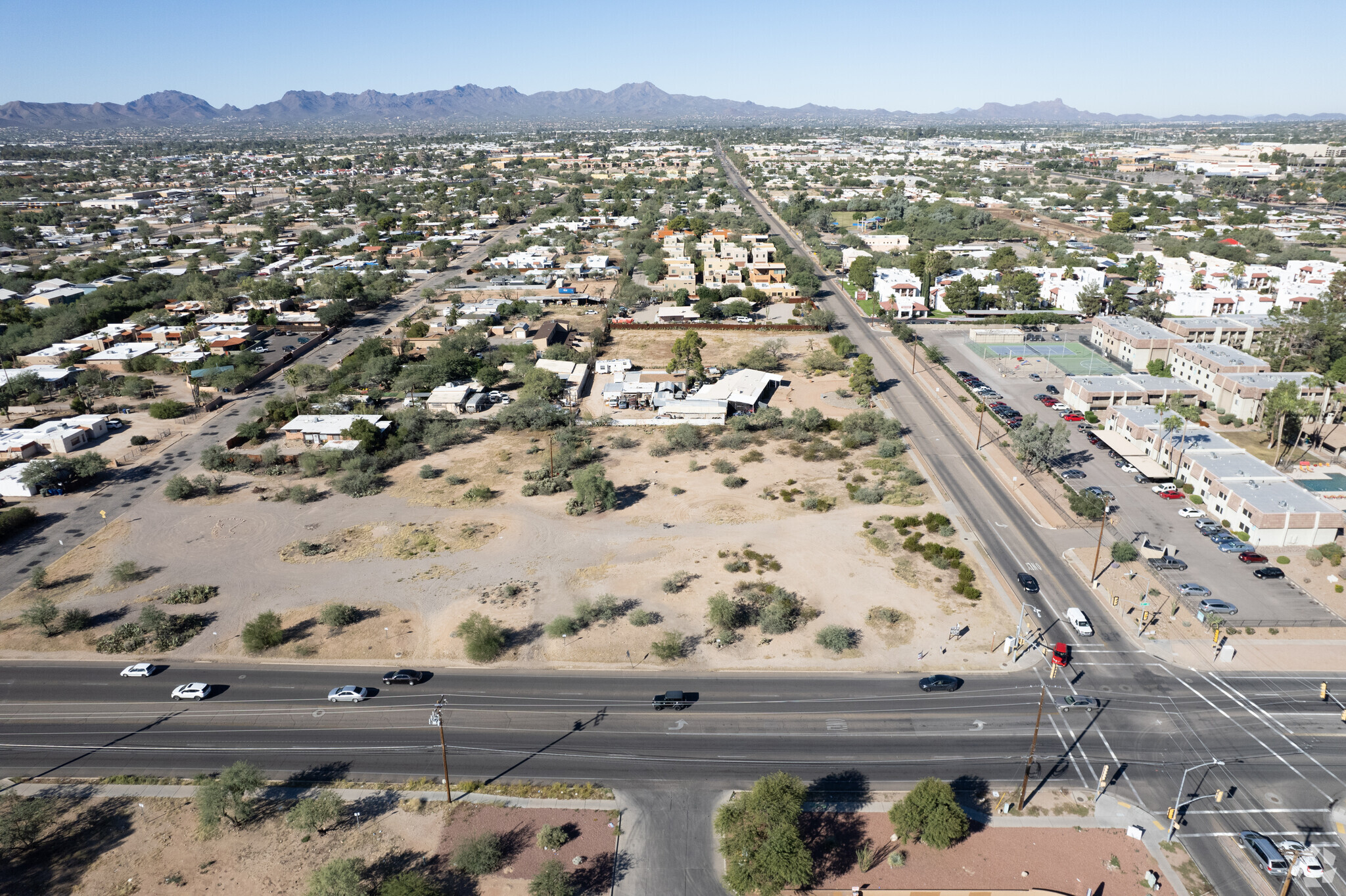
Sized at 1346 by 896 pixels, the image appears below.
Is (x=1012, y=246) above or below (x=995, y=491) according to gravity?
above

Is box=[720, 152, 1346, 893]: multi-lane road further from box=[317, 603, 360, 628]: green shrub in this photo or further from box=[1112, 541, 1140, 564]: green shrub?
box=[317, 603, 360, 628]: green shrub

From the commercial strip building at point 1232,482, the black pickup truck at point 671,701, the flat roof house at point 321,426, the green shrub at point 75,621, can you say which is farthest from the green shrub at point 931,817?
the flat roof house at point 321,426

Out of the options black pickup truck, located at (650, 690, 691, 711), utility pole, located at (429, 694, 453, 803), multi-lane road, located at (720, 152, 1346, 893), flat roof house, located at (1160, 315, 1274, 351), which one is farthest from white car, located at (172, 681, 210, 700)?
flat roof house, located at (1160, 315, 1274, 351)

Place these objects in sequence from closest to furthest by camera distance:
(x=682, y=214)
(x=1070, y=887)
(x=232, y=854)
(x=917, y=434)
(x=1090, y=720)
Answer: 1. (x=1070, y=887)
2. (x=232, y=854)
3. (x=1090, y=720)
4. (x=917, y=434)
5. (x=682, y=214)

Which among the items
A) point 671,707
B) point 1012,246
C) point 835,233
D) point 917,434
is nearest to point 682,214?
point 835,233

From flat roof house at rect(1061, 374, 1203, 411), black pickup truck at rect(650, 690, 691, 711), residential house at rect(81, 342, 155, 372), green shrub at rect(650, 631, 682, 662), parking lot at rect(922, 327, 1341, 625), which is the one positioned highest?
residential house at rect(81, 342, 155, 372)

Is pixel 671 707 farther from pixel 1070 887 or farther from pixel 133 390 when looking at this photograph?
pixel 133 390

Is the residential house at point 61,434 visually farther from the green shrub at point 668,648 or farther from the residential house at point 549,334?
the green shrub at point 668,648
